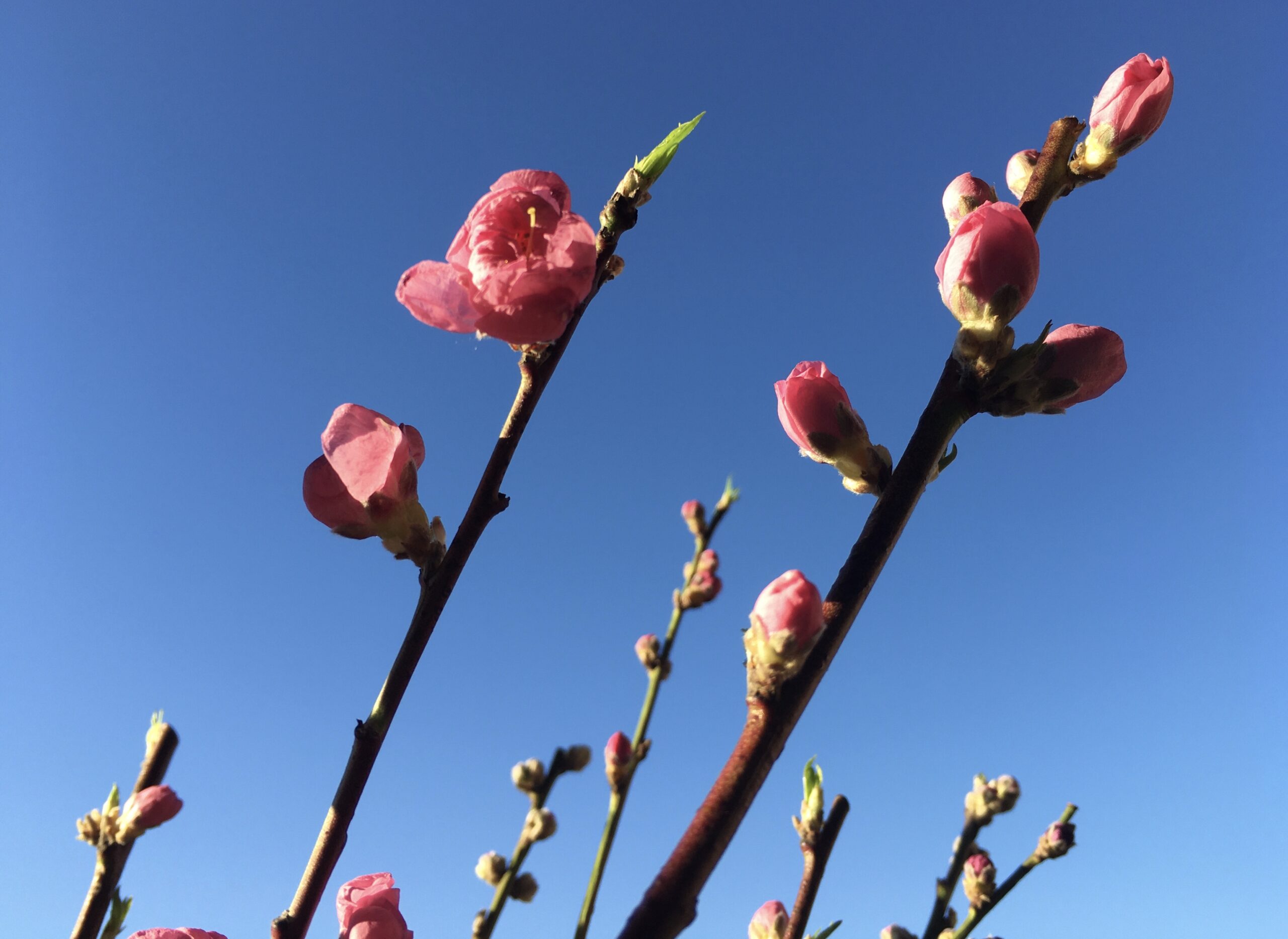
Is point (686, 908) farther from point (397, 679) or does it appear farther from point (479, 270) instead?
point (479, 270)

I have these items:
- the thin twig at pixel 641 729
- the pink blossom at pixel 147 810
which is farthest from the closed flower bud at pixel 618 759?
the pink blossom at pixel 147 810

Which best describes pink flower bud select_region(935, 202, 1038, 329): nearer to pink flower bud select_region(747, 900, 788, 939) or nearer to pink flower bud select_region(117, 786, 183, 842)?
pink flower bud select_region(747, 900, 788, 939)

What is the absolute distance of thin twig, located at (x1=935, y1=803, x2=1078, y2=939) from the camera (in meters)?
1.35

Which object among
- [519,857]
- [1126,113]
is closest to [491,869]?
[519,857]

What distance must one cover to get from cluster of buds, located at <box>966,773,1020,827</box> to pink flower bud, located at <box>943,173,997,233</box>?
0.93 meters

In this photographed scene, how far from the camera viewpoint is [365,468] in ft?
3.70

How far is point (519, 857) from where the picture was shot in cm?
100

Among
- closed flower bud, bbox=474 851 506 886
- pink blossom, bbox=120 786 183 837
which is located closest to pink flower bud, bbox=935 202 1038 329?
closed flower bud, bbox=474 851 506 886

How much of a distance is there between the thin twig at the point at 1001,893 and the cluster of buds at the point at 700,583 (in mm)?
693

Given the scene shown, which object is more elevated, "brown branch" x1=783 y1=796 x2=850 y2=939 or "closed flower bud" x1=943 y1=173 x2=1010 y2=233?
"closed flower bud" x1=943 y1=173 x2=1010 y2=233

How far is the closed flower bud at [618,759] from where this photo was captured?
45.8 inches

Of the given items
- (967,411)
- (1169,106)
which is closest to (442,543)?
(967,411)

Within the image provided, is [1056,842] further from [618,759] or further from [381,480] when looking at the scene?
[381,480]

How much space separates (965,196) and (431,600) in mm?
1033
